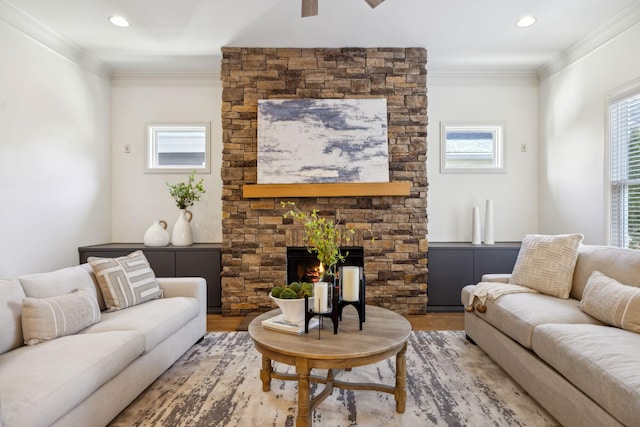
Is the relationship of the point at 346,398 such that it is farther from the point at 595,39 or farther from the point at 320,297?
the point at 595,39

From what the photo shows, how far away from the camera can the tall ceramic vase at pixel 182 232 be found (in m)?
4.32

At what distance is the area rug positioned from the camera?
1.99 meters

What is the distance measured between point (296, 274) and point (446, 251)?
5.73 ft

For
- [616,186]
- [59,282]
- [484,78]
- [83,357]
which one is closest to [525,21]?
[484,78]

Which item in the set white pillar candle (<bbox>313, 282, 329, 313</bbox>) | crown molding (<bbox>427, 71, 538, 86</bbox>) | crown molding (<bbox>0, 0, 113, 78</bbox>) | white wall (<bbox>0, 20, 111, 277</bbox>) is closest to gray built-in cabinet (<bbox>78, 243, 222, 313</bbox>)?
white wall (<bbox>0, 20, 111, 277</bbox>)

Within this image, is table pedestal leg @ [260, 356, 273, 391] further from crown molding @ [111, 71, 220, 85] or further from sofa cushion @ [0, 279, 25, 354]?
crown molding @ [111, 71, 220, 85]

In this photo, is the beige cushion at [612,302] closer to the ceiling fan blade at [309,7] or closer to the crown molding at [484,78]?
the ceiling fan blade at [309,7]

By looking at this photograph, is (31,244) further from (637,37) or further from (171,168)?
(637,37)

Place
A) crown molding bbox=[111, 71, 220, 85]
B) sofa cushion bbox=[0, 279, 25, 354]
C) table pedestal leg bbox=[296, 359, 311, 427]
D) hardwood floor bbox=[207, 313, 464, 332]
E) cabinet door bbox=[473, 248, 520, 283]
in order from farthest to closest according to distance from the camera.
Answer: crown molding bbox=[111, 71, 220, 85] → cabinet door bbox=[473, 248, 520, 283] → hardwood floor bbox=[207, 313, 464, 332] → sofa cushion bbox=[0, 279, 25, 354] → table pedestal leg bbox=[296, 359, 311, 427]

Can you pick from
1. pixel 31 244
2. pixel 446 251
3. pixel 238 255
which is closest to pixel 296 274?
pixel 238 255

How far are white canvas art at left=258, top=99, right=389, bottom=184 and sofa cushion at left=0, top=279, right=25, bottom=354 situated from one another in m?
2.36

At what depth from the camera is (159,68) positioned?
→ 14.8ft

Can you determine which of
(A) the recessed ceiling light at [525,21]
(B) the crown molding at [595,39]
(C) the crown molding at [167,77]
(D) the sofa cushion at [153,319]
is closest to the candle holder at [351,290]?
(D) the sofa cushion at [153,319]

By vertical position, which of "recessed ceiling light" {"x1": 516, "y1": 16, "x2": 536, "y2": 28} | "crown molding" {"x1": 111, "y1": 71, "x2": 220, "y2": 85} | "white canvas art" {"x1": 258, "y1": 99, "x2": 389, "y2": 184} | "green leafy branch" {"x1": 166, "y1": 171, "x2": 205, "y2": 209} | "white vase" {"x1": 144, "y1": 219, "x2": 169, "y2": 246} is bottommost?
"white vase" {"x1": 144, "y1": 219, "x2": 169, "y2": 246}
